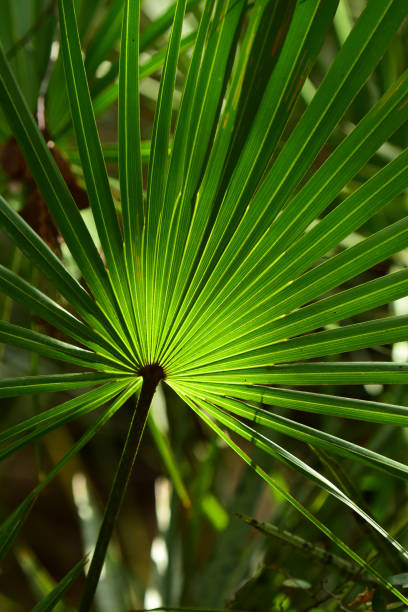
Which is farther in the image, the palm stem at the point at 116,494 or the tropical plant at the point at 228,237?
the palm stem at the point at 116,494

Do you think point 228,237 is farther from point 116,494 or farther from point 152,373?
point 116,494

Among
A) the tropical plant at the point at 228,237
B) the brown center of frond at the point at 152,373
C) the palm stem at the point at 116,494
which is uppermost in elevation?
the tropical plant at the point at 228,237

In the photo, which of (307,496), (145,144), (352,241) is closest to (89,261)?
(145,144)

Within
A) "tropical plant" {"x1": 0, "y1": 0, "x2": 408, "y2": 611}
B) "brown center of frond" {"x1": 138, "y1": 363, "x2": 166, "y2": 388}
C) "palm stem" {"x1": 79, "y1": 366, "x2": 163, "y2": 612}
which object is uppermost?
"tropical plant" {"x1": 0, "y1": 0, "x2": 408, "y2": 611}

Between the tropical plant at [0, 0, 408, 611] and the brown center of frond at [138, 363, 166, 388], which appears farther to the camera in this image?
the brown center of frond at [138, 363, 166, 388]

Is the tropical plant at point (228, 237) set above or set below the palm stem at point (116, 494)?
above

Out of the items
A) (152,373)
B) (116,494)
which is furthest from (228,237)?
(116,494)

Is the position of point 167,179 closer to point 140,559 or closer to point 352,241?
point 352,241
